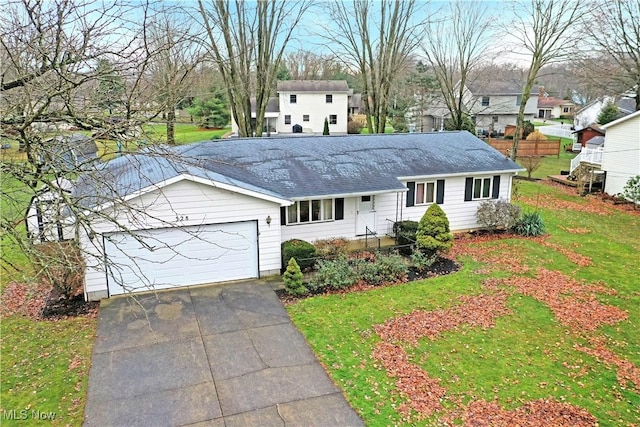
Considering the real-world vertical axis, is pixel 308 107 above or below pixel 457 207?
above

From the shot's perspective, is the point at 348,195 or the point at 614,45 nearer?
the point at 348,195

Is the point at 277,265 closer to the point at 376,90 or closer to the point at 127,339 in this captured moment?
the point at 127,339

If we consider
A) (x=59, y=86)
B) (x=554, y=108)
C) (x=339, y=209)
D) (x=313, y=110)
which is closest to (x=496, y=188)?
(x=339, y=209)

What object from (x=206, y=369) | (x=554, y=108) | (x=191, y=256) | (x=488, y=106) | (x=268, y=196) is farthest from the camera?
(x=554, y=108)

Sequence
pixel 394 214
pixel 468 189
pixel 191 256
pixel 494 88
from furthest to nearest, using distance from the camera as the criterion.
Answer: pixel 494 88
pixel 468 189
pixel 394 214
pixel 191 256

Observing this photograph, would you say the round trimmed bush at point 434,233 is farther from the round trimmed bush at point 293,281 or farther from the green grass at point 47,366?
the green grass at point 47,366

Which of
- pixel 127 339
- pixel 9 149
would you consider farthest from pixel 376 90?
pixel 9 149

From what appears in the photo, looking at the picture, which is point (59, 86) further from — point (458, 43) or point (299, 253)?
point (458, 43)
